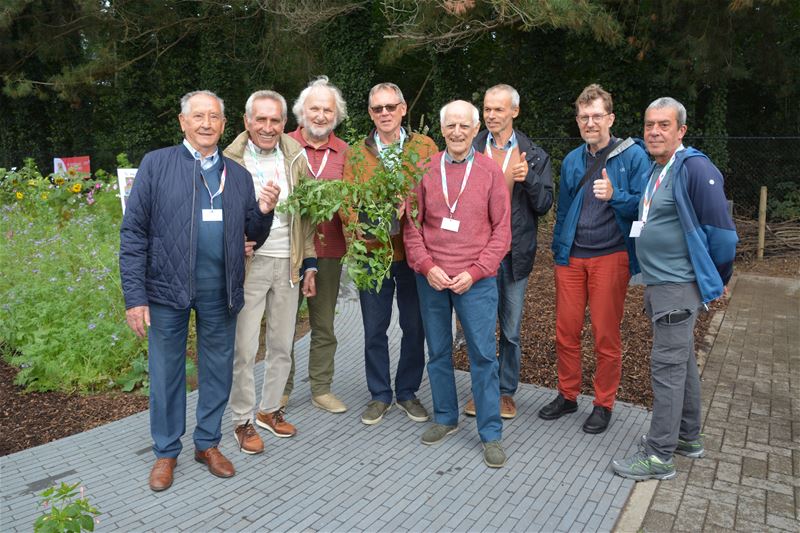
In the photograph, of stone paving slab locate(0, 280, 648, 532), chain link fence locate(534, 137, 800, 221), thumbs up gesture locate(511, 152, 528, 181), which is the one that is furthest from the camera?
chain link fence locate(534, 137, 800, 221)

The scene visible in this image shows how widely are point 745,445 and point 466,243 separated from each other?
2.36m

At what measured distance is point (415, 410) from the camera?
482 cm

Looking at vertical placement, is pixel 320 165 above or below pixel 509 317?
above

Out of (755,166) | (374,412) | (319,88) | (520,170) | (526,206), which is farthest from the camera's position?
(755,166)

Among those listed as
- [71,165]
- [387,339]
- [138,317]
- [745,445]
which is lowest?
[745,445]

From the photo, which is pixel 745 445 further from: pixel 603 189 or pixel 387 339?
pixel 387 339

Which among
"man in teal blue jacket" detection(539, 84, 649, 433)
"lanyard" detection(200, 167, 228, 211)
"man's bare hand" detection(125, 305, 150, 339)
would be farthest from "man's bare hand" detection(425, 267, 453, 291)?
"man's bare hand" detection(125, 305, 150, 339)

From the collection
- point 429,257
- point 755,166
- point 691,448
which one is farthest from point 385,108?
point 755,166

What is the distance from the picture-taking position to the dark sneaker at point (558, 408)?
479 cm

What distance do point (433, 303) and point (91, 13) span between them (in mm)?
16379

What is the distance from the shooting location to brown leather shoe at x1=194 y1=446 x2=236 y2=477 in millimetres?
3951

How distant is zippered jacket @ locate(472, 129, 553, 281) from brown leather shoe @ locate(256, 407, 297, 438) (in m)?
1.90

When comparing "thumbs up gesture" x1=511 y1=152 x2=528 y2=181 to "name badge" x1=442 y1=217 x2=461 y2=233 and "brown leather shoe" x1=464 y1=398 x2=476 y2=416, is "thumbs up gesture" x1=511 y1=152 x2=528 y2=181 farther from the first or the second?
"brown leather shoe" x1=464 y1=398 x2=476 y2=416

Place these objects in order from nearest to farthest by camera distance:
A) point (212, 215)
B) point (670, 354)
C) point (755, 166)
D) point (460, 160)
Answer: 1. point (212, 215)
2. point (670, 354)
3. point (460, 160)
4. point (755, 166)
